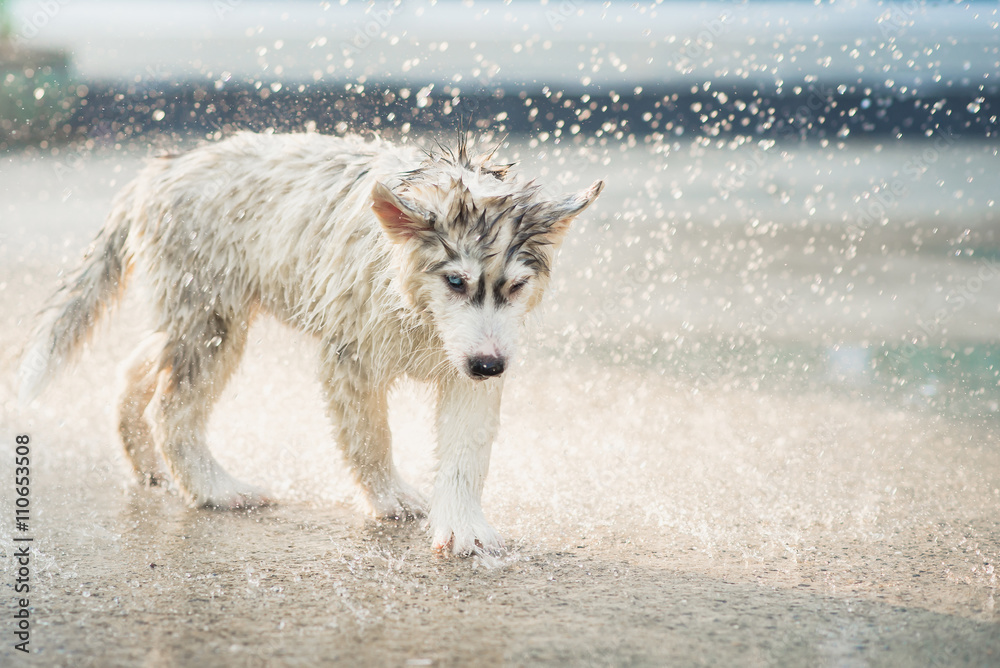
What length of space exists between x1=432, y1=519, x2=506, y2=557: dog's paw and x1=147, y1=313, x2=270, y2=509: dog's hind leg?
119 centimetres

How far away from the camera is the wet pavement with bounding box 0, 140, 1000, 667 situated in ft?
10.1

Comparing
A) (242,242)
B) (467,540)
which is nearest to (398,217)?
(242,242)

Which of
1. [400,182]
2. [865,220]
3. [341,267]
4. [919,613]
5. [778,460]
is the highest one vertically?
[865,220]

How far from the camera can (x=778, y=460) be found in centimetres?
517

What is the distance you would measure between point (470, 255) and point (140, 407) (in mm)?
2272

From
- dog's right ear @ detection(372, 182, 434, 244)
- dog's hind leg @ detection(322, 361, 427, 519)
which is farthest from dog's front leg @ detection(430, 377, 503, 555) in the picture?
dog's right ear @ detection(372, 182, 434, 244)

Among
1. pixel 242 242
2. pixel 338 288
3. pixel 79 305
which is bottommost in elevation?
pixel 79 305

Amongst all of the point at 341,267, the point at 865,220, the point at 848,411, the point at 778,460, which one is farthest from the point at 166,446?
the point at 865,220

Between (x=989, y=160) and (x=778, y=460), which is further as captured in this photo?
(x=989, y=160)

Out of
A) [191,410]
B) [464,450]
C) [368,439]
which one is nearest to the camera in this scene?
[464,450]

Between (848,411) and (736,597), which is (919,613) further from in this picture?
(848,411)

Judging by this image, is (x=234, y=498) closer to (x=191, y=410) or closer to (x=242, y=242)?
(x=191, y=410)

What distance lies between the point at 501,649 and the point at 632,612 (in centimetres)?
60

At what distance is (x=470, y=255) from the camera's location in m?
3.74
